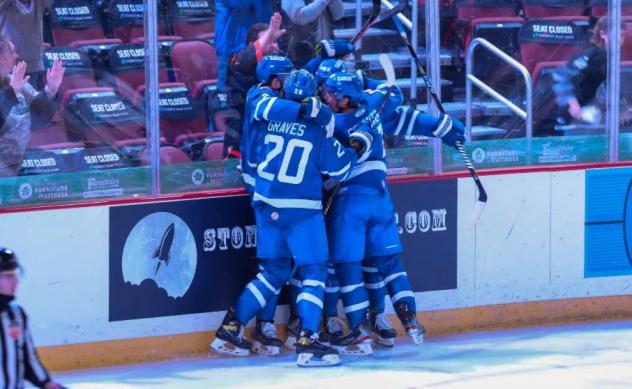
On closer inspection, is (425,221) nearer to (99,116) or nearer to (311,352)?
(311,352)

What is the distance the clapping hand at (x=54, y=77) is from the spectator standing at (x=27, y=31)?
0.09 ft

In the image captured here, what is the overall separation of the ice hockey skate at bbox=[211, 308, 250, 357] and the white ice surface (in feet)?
0.20

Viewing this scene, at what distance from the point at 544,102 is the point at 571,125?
0.21 m

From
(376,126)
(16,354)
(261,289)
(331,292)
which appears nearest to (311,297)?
(261,289)

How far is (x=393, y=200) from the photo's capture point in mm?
7707

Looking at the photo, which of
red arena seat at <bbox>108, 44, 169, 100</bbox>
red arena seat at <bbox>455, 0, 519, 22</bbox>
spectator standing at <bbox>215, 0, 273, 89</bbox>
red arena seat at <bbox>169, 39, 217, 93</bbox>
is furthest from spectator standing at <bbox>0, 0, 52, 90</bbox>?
red arena seat at <bbox>455, 0, 519, 22</bbox>

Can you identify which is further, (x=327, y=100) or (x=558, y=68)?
(x=558, y=68)

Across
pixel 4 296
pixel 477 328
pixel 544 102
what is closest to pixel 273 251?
pixel 477 328

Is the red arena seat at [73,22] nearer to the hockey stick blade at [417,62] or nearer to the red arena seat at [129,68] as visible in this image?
the red arena seat at [129,68]

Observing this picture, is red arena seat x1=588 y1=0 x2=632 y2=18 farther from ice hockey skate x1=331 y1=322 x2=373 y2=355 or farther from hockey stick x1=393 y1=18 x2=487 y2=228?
ice hockey skate x1=331 y1=322 x2=373 y2=355

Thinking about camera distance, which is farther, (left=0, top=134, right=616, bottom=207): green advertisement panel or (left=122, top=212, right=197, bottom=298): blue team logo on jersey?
(left=122, top=212, right=197, bottom=298): blue team logo on jersey

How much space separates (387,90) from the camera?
740 centimetres

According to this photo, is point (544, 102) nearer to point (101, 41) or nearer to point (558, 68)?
point (558, 68)

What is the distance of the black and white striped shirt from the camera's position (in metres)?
4.68
